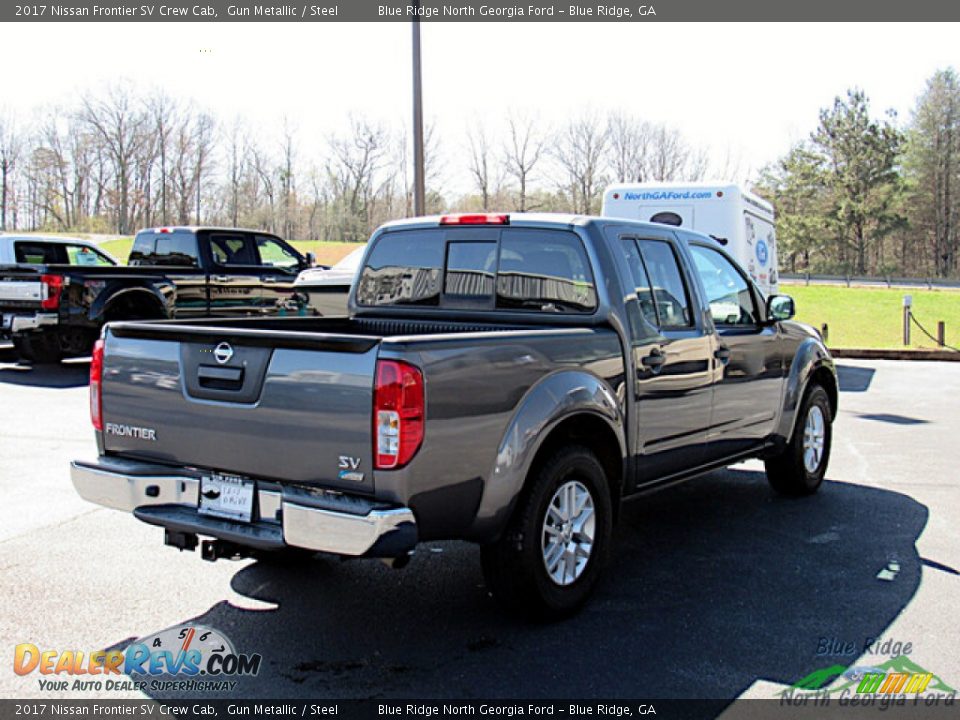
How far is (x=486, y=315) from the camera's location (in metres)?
5.16

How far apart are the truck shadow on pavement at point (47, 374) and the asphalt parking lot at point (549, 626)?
552 cm

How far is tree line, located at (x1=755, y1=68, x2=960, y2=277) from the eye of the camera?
60.6 metres

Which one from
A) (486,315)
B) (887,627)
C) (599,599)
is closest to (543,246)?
(486,315)

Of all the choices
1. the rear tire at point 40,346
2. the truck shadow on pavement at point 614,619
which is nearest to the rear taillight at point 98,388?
the truck shadow on pavement at point 614,619

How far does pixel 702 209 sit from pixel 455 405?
1007 cm

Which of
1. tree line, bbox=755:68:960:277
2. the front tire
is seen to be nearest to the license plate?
the front tire

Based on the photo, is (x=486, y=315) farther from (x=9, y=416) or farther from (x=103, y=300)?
(x=103, y=300)

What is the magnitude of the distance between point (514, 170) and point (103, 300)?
5053 centimetres

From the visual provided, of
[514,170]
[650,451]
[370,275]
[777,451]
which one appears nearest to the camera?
[650,451]

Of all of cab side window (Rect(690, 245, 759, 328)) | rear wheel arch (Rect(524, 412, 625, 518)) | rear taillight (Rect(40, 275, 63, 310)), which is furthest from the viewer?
rear taillight (Rect(40, 275, 63, 310))

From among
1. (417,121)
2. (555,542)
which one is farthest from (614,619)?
(417,121)

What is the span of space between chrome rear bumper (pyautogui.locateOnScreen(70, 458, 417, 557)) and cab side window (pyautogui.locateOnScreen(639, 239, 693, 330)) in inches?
94.4

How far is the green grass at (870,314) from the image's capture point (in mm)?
22761

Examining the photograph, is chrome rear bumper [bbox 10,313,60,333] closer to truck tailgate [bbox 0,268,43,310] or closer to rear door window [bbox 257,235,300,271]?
truck tailgate [bbox 0,268,43,310]
